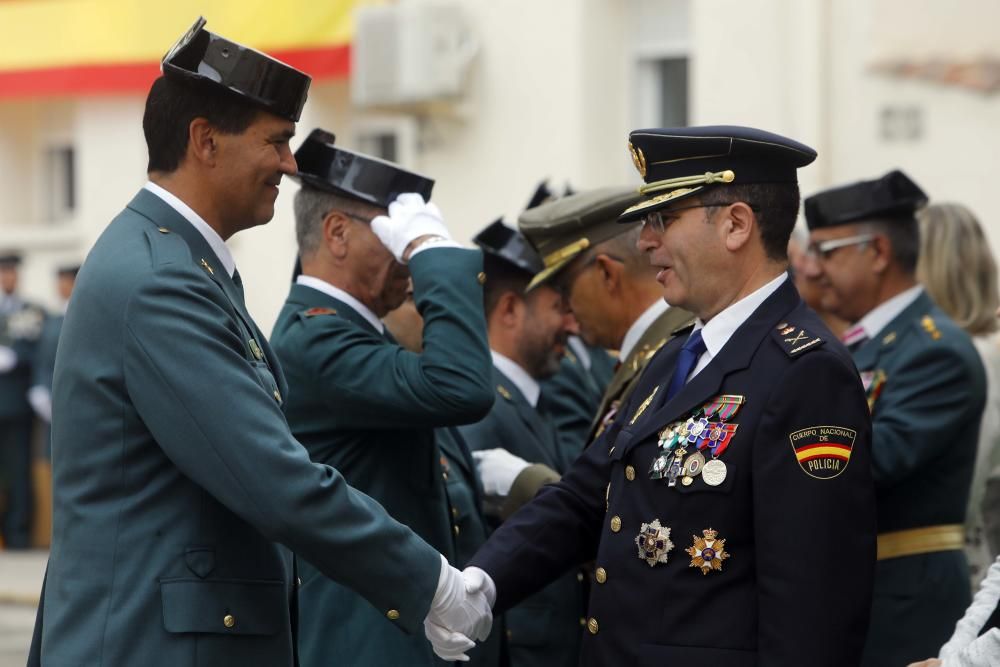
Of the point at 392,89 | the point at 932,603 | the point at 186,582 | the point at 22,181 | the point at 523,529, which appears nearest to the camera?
the point at 186,582

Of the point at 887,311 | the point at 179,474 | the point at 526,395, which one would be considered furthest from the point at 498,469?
the point at 179,474

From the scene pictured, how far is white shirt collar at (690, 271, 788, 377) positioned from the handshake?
0.65 meters

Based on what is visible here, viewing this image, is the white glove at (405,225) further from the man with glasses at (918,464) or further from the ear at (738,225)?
the man with glasses at (918,464)

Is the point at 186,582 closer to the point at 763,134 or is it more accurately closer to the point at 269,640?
the point at 269,640

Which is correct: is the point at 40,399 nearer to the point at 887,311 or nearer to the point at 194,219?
the point at 887,311

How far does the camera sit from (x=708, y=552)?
3043 millimetres

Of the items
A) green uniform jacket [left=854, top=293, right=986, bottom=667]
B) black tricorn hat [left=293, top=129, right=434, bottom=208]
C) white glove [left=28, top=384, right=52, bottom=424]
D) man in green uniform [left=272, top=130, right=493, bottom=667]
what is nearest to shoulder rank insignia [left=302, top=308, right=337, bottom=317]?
man in green uniform [left=272, top=130, right=493, bottom=667]

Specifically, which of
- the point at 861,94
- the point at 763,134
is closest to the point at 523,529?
the point at 763,134

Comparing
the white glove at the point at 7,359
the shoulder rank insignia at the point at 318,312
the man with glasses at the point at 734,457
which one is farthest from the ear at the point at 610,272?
the white glove at the point at 7,359

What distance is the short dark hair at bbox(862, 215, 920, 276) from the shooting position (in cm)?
509

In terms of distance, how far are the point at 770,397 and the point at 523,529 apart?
0.80 meters

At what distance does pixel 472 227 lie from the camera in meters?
10.8

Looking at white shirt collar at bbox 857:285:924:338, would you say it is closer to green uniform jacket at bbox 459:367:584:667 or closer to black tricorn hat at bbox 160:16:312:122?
green uniform jacket at bbox 459:367:584:667

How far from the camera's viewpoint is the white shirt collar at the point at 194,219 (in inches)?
126
